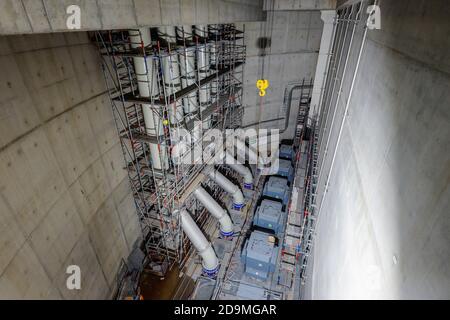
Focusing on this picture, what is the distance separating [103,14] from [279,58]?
43.6ft

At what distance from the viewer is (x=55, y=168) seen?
6.43m

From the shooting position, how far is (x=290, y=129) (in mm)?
18797

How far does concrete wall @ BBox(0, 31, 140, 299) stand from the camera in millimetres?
5250

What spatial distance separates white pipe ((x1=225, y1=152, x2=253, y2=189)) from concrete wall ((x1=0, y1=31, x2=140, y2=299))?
6.22 meters

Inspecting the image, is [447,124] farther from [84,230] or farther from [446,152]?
[84,230]

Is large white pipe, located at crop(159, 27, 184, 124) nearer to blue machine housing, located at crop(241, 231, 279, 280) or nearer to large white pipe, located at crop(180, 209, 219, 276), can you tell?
large white pipe, located at crop(180, 209, 219, 276)

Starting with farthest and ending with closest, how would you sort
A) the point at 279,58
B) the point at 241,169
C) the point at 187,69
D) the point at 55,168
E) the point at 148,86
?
the point at 279,58 → the point at 241,169 → the point at 187,69 → the point at 148,86 → the point at 55,168

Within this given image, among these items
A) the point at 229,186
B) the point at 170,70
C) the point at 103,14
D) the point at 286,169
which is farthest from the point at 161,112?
the point at 286,169

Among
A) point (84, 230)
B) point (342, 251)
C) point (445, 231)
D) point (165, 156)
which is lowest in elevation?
point (84, 230)

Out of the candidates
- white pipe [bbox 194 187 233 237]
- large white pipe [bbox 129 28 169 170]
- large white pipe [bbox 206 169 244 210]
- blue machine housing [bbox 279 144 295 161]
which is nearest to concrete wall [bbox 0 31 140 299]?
large white pipe [bbox 129 28 169 170]

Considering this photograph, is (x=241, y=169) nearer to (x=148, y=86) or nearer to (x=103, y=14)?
(x=148, y=86)

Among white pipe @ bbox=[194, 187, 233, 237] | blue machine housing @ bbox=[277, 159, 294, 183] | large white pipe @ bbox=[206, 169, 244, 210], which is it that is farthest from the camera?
blue machine housing @ bbox=[277, 159, 294, 183]
